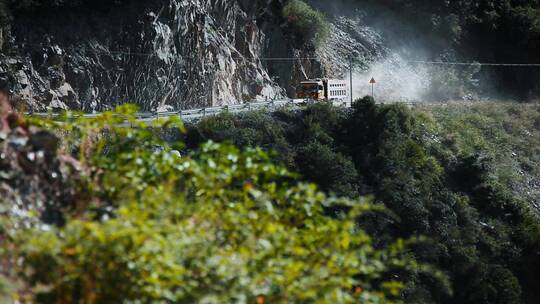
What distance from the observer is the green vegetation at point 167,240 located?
5555 mm

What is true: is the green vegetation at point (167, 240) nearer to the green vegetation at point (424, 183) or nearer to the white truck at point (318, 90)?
the green vegetation at point (424, 183)

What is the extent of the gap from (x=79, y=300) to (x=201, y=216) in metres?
1.26

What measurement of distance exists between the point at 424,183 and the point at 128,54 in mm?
13649

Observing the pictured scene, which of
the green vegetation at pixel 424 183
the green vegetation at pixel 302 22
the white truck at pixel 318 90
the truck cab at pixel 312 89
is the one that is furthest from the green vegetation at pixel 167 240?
the green vegetation at pixel 302 22

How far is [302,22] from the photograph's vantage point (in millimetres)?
46250

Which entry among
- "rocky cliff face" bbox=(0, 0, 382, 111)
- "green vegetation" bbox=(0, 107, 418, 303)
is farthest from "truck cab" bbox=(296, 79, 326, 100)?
"green vegetation" bbox=(0, 107, 418, 303)

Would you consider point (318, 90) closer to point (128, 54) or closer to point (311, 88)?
point (311, 88)

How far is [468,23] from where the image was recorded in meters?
61.3

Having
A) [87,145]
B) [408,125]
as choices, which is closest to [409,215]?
[408,125]

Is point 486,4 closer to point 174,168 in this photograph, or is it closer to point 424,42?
point 424,42

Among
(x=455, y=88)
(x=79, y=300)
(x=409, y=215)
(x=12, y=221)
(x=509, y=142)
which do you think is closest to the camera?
(x=79, y=300)

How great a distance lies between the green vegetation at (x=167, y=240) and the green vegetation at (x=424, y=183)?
18584 millimetres

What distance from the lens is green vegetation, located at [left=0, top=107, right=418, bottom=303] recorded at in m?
5.55

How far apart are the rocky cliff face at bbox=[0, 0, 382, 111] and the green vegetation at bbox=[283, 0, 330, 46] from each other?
5191mm
